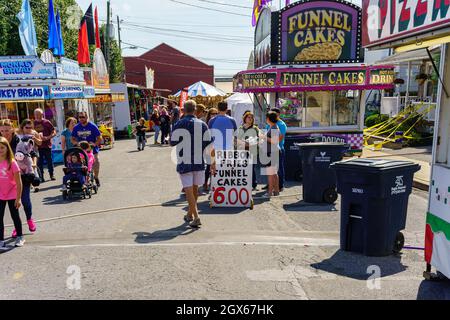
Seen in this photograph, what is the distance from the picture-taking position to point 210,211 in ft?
23.9

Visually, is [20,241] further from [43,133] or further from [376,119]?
[376,119]

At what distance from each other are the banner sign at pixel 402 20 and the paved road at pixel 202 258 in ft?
8.56

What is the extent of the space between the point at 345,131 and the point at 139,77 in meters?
45.1

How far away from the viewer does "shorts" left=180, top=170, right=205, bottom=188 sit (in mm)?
6168

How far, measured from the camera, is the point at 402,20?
4.08 metres

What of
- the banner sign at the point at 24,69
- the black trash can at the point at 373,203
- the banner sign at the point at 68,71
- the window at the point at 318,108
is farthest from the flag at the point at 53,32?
the black trash can at the point at 373,203

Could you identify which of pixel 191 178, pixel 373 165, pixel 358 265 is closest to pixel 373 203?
pixel 373 165

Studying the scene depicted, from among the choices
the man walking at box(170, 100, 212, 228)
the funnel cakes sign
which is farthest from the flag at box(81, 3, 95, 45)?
the man walking at box(170, 100, 212, 228)

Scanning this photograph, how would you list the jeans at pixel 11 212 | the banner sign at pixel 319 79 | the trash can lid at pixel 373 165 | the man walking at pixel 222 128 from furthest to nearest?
the banner sign at pixel 319 79, the man walking at pixel 222 128, the jeans at pixel 11 212, the trash can lid at pixel 373 165

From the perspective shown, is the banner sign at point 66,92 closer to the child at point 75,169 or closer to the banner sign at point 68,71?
the banner sign at point 68,71

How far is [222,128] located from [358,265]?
4.16 metres

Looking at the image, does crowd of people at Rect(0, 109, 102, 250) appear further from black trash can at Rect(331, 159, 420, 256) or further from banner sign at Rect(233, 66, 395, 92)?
banner sign at Rect(233, 66, 395, 92)

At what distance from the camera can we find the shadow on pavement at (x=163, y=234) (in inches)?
226
